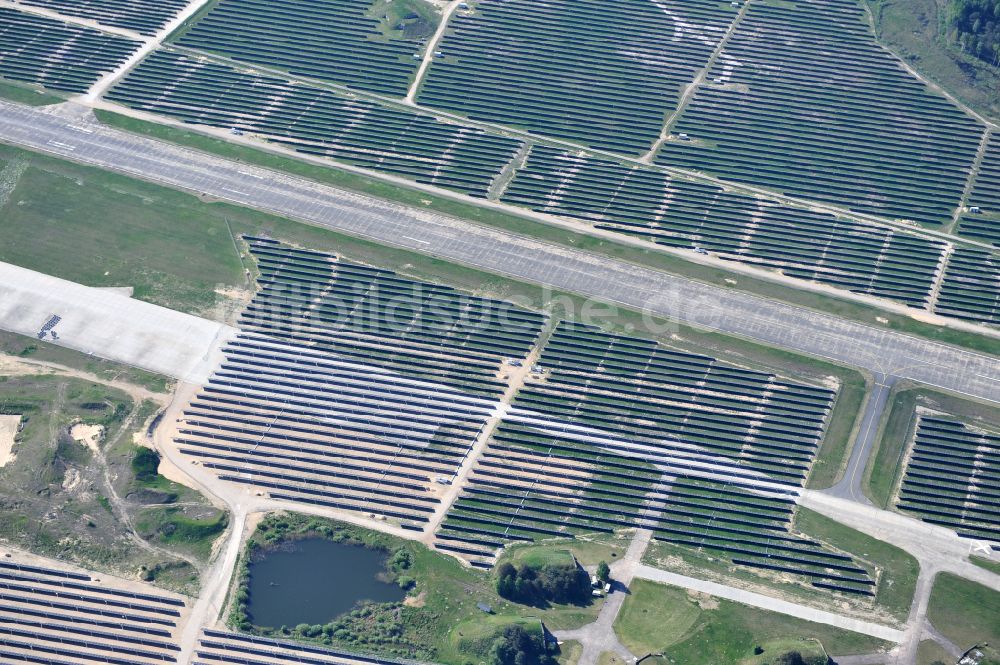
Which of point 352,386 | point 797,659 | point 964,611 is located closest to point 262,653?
point 352,386

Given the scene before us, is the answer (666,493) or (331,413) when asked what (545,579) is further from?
(331,413)

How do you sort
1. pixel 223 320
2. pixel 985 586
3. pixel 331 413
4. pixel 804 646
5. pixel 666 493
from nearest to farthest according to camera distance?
pixel 804 646
pixel 985 586
pixel 666 493
pixel 331 413
pixel 223 320

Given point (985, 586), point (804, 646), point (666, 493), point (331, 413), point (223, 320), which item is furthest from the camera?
point (223, 320)

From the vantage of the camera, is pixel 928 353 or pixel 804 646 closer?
pixel 804 646

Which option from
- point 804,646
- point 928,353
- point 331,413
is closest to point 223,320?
point 331,413

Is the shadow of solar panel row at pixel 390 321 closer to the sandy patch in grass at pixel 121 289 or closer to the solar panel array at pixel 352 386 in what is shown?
the solar panel array at pixel 352 386

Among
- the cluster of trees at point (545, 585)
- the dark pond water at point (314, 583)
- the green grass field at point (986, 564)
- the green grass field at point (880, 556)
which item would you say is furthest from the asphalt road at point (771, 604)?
the dark pond water at point (314, 583)

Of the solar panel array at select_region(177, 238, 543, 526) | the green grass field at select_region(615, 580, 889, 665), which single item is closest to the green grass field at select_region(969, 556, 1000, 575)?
the green grass field at select_region(615, 580, 889, 665)

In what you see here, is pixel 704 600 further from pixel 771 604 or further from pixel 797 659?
pixel 797 659
